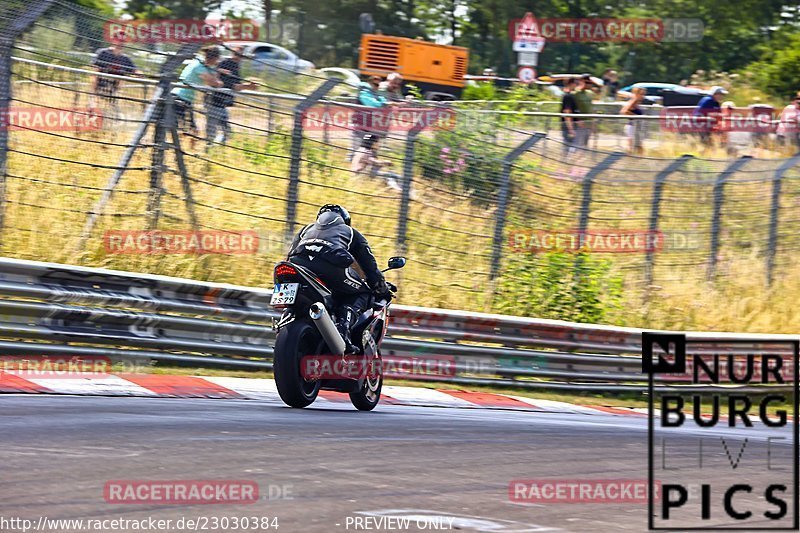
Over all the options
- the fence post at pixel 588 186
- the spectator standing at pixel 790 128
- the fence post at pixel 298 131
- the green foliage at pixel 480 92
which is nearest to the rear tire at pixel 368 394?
the fence post at pixel 298 131

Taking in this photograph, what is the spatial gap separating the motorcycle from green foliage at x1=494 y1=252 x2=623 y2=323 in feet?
17.6

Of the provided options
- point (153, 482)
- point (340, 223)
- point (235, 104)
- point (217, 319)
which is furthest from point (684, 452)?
point (235, 104)

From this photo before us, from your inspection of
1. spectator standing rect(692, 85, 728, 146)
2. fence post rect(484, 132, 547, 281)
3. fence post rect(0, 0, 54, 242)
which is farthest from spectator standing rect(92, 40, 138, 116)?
spectator standing rect(692, 85, 728, 146)

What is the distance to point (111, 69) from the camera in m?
11.6

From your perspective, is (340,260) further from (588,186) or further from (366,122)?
(588,186)

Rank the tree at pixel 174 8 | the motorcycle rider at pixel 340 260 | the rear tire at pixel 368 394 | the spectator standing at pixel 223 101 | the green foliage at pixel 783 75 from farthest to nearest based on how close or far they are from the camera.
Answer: the tree at pixel 174 8, the green foliage at pixel 783 75, the spectator standing at pixel 223 101, the rear tire at pixel 368 394, the motorcycle rider at pixel 340 260

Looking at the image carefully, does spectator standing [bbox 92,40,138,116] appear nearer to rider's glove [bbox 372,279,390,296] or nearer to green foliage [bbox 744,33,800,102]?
rider's glove [bbox 372,279,390,296]

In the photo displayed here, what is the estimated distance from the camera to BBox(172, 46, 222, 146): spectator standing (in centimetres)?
1198

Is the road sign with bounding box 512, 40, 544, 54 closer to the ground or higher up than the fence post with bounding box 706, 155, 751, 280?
higher up

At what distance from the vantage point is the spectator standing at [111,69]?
11508 mm

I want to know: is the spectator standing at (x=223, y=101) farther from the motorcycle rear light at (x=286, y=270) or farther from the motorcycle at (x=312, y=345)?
the motorcycle rear light at (x=286, y=270)

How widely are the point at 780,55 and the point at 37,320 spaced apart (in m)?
29.8

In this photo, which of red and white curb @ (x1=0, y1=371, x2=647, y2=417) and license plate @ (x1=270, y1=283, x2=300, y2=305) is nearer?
license plate @ (x1=270, y1=283, x2=300, y2=305)

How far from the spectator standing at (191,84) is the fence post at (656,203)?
5738 mm
